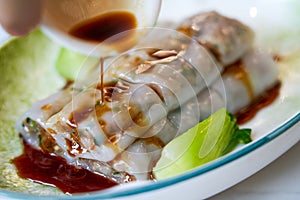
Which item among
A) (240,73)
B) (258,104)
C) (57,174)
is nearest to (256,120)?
(258,104)

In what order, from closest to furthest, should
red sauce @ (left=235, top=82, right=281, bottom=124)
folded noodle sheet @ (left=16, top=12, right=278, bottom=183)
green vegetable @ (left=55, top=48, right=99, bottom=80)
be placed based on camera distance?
folded noodle sheet @ (left=16, top=12, right=278, bottom=183)
red sauce @ (left=235, top=82, right=281, bottom=124)
green vegetable @ (left=55, top=48, right=99, bottom=80)

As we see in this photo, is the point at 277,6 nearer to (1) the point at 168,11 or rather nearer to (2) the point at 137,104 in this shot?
(1) the point at 168,11

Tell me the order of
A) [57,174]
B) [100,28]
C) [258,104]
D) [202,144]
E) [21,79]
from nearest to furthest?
[202,144] < [57,174] < [258,104] < [100,28] < [21,79]

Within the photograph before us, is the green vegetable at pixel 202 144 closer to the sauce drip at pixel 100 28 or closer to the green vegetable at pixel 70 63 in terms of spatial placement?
the sauce drip at pixel 100 28

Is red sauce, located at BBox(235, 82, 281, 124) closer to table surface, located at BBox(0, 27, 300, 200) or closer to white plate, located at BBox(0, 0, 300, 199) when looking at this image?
white plate, located at BBox(0, 0, 300, 199)

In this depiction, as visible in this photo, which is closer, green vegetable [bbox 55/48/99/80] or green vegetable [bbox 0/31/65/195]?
green vegetable [bbox 0/31/65/195]

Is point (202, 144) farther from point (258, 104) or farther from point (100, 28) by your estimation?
point (100, 28)

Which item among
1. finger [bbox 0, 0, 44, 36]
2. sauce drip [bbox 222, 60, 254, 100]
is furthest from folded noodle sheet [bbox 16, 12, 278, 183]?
finger [bbox 0, 0, 44, 36]
